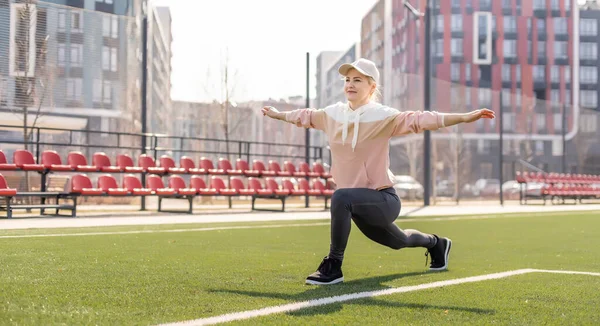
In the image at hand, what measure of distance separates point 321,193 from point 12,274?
15561 millimetres

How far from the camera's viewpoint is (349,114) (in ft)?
16.3

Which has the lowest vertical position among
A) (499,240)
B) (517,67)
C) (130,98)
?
(499,240)

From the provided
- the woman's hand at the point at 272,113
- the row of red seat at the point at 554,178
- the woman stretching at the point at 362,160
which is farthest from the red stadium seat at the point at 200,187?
the row of red seat at the point at 554,178

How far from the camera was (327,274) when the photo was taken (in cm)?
468

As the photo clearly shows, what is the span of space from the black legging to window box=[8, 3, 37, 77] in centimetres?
1480

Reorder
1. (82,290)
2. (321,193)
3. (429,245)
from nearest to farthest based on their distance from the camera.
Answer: (82,290)
(429,245)
(321,193)

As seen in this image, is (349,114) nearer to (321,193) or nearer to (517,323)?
(517,323)

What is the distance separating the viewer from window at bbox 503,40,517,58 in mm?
69062

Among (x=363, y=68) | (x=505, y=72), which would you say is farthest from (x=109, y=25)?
(x=505, y=72)

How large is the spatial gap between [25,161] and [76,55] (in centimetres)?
629

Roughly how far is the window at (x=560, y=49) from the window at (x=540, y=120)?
123ft

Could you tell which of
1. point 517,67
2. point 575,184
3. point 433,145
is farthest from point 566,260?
point 517,67

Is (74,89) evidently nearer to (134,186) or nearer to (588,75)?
(134,186)

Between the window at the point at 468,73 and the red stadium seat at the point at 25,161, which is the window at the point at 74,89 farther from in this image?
the window at the point at 468,73
